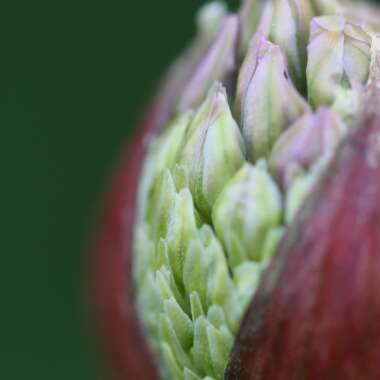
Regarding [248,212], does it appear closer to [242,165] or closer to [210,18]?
[242,165]

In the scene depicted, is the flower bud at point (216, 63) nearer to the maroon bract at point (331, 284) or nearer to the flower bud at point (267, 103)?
the flower bud at point (267, 103)

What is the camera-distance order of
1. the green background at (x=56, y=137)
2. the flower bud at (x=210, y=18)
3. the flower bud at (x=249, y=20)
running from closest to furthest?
1. the flower bud at (x=249, y=20)
2. the flower bud at (x=210, y=18)
3. the green background at (x=56, y=137)

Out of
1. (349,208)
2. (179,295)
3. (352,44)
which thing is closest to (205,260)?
(179,295)

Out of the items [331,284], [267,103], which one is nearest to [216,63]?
[267,103]

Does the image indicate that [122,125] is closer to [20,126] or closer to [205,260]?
[20,126]

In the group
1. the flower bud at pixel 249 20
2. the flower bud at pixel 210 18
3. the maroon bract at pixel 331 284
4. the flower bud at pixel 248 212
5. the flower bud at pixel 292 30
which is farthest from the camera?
the flower bud at pixel 210 18

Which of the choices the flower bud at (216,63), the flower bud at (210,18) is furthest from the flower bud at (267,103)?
the flower bud at (210,18)
